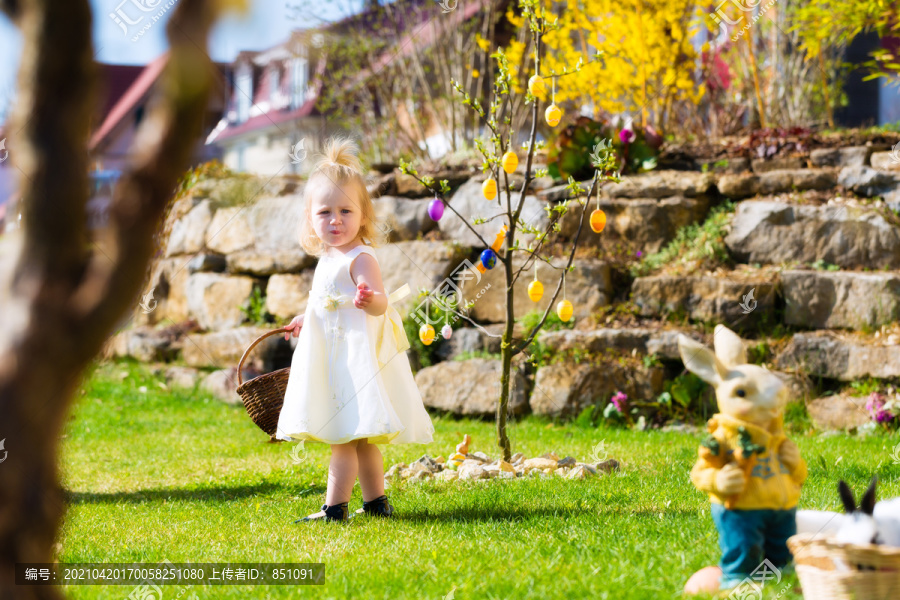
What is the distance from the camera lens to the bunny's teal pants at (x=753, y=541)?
87.4 inches

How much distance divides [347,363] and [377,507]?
2.13 feet

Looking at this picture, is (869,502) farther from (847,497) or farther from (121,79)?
(121,79)

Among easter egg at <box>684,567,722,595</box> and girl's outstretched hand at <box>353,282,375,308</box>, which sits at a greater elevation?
girl's outstretched hand at <box>353,282,375,308</box>

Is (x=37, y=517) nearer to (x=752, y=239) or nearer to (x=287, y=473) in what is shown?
(x=287, y=473)

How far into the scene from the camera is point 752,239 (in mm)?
6938

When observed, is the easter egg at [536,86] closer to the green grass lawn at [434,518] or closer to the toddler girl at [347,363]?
the toddler girl at [347,363]

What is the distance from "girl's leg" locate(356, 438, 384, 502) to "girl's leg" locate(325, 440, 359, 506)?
0.05 m

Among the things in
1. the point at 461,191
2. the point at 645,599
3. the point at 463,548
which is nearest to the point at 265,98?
the point at 461,191

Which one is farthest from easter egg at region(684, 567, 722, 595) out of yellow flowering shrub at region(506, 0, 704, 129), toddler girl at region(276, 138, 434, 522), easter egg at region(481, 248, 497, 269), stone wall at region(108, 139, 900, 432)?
yellow flowering shrub at region(506, 0, 704, 129)

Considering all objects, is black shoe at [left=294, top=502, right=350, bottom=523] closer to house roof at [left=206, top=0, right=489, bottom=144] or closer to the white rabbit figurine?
the white rabbit figurine

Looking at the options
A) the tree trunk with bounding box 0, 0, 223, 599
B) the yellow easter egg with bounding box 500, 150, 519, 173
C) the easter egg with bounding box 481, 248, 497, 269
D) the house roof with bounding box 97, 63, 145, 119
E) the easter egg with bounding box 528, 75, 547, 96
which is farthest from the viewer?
the house roof with bounding box 97, 63, 145, 119

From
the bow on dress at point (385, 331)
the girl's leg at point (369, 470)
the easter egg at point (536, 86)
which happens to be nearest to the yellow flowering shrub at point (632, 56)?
the easter egg at point (536, 86)

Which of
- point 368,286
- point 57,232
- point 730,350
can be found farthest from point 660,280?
point 57,232

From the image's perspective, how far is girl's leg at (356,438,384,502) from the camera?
3646mm
